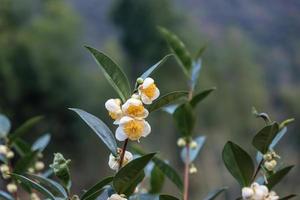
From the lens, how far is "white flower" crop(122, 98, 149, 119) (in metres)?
0.49

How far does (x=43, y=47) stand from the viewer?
9.32m

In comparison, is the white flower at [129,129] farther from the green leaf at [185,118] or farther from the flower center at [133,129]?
the green leaf at [185,118]

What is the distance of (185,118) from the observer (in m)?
0.77

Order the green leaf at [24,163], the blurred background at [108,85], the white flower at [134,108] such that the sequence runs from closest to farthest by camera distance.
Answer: the white flower at [134,108]
the green leaf at [24,163]
the blurred background at [108,85]

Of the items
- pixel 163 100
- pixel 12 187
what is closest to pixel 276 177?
pixel 163 100

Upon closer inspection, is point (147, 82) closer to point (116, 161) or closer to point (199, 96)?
point (116, 161)

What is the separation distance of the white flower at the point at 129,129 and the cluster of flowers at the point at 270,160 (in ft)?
0.52

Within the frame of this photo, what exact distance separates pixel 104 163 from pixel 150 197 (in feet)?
28.7

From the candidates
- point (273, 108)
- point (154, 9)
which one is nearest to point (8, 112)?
point (154, 9)

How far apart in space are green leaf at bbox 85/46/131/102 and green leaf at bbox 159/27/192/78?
245 mm

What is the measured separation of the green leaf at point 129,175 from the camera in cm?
49

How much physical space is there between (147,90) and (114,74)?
0.06m

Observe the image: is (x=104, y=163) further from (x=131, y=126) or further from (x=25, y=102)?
(x=131, y=126)

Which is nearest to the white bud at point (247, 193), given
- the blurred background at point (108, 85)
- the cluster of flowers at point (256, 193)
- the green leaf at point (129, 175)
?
the cluster of flowers at point (256, 193)
